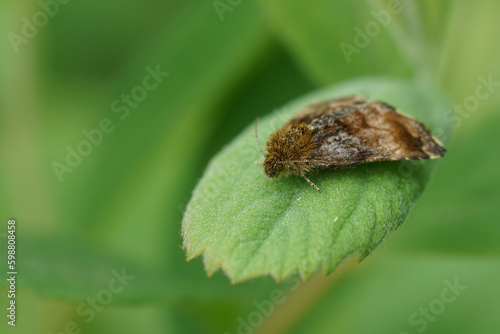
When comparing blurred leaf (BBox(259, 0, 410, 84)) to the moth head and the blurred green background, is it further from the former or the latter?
the moth head

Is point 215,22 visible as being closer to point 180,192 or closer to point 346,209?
point 180,192

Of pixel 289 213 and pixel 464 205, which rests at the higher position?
pixel 289 213

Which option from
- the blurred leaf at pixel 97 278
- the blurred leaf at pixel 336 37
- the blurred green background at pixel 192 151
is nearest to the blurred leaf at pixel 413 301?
the blurred green background at pixel 192 151

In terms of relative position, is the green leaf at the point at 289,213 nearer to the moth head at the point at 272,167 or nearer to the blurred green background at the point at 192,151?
the moth head at the point at 272,167

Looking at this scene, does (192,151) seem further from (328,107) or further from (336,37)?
(328,107)

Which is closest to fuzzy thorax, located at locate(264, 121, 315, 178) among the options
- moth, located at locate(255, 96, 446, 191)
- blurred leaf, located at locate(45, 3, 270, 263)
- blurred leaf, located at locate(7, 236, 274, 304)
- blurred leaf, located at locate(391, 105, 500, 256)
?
moth, located at locate(255, 96, 446, 191)

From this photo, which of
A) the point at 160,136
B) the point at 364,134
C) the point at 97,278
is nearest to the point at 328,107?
the point at 364,134

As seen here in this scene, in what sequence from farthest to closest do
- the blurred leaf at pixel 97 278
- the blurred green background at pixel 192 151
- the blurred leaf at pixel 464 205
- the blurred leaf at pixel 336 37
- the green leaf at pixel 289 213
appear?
1. the blurred leaf at pixel 336 37
2. the blurred green background at pixel 192 151
3. the blurred leaf at pixel 464 205
4. the blurred leaf at pixel 97 278
5. the green leaf at pixel 289 213

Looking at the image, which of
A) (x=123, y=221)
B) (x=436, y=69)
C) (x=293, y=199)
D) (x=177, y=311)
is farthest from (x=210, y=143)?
(x=293, y=199)
